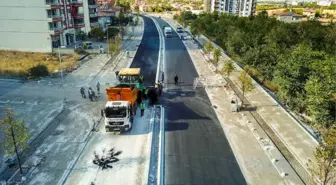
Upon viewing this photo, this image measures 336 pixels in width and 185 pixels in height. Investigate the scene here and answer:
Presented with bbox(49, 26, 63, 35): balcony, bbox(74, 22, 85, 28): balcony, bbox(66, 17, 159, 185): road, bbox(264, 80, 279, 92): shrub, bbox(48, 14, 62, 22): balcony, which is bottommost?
bbox(66, 17, 159, 185): road

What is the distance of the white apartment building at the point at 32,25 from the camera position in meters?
41.5

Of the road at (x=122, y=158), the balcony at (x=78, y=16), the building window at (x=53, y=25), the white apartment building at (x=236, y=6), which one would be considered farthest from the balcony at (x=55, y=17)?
the white apartment building at (x=236, y=6)

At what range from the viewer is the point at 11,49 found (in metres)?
43.7

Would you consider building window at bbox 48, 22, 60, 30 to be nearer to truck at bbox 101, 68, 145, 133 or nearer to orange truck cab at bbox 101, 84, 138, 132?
truck at bbox 101, 68, 145, 133

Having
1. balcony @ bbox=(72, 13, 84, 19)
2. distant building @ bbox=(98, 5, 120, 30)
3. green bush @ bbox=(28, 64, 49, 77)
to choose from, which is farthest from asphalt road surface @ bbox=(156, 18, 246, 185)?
distant building @ bbox=(98, 5, 120, 30)

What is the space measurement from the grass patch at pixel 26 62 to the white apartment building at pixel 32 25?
2608 millimetres

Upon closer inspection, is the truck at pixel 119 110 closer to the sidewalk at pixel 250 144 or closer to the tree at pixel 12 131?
the tree at pixel 12 131

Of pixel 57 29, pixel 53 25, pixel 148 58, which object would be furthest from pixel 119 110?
pixel 57 29

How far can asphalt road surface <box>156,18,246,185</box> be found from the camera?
A: 13266 mm

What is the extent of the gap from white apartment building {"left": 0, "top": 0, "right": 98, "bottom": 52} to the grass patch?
261 cm

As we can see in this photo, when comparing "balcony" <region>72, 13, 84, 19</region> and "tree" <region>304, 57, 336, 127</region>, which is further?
"balcony" <region>72, 13, 84, 19</region>

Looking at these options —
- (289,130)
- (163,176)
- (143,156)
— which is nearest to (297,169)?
(289,130)

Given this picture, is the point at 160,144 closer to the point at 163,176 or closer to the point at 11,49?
the point at 163,176

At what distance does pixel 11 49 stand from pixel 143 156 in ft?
129
